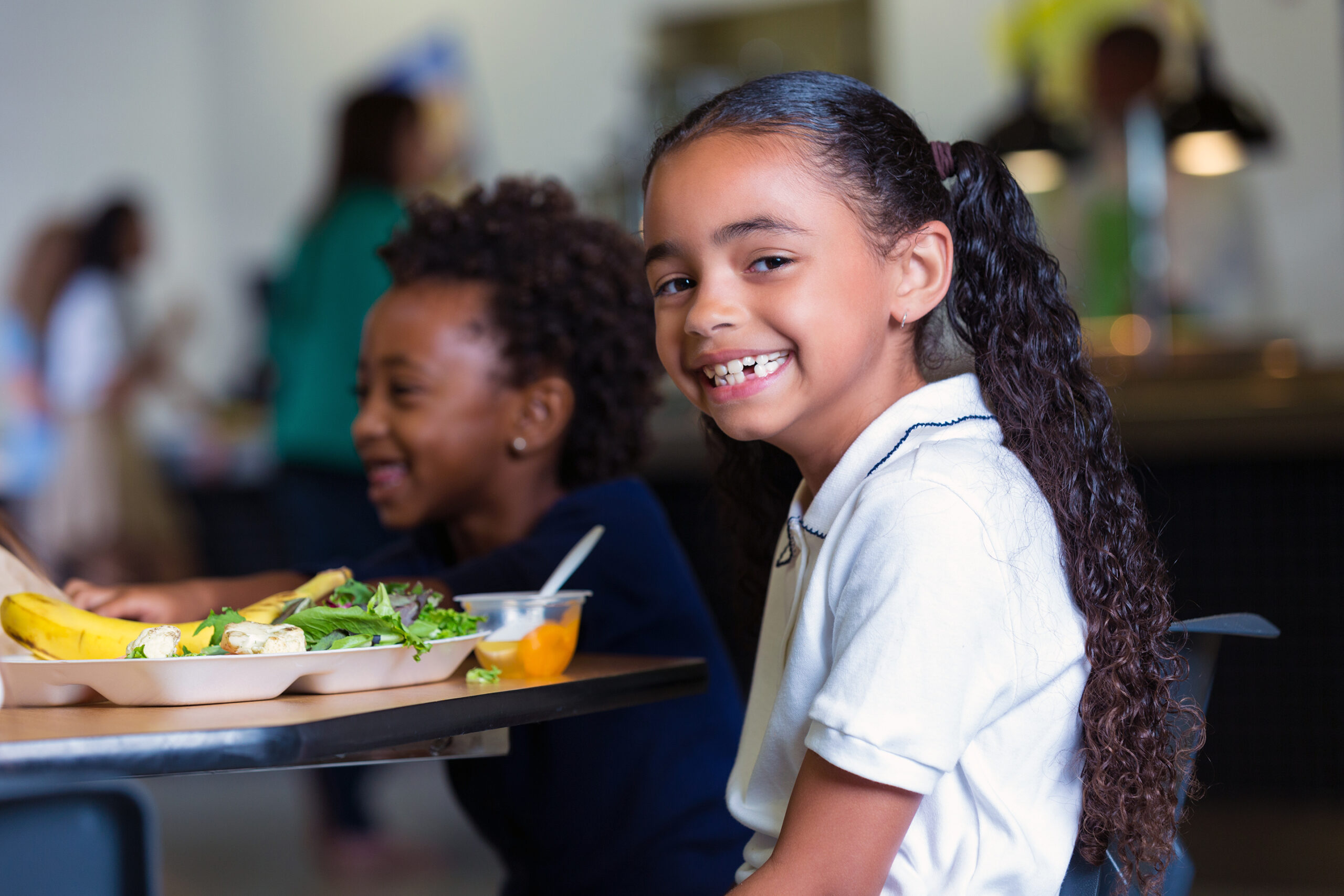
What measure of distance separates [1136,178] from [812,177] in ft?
12.6

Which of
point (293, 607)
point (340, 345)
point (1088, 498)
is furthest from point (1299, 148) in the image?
point (293, 607)

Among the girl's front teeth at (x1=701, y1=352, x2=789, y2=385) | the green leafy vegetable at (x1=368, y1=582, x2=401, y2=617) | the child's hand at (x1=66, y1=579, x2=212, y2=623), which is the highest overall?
the girl's front teeth at (x1=701, y1=352, x2=789, y2=385)

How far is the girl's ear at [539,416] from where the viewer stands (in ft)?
4.57

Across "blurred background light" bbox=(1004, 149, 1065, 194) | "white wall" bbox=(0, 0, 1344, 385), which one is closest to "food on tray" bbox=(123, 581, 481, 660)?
"blurred background light" bbox=(1004, 149, 1065, 194)

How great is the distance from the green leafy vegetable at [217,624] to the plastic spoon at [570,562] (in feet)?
0.76

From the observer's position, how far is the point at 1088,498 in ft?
A: 2.83

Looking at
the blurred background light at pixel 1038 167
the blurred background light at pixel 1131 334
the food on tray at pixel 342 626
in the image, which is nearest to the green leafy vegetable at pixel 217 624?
the food on tray at pixel 342 626

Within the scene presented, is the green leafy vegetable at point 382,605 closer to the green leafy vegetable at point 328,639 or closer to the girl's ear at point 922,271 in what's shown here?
the green leafy vegetable at point 328,639

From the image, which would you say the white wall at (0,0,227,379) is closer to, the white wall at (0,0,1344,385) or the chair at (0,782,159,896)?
the white wall at (0,0,1344,385)

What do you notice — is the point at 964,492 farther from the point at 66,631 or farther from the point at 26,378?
the point at 26,378

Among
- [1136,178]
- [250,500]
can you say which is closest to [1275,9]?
[1136,178]

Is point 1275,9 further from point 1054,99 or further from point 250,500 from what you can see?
point 250,500

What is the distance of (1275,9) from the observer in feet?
14.4

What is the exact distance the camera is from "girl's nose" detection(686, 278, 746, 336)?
86 cm
